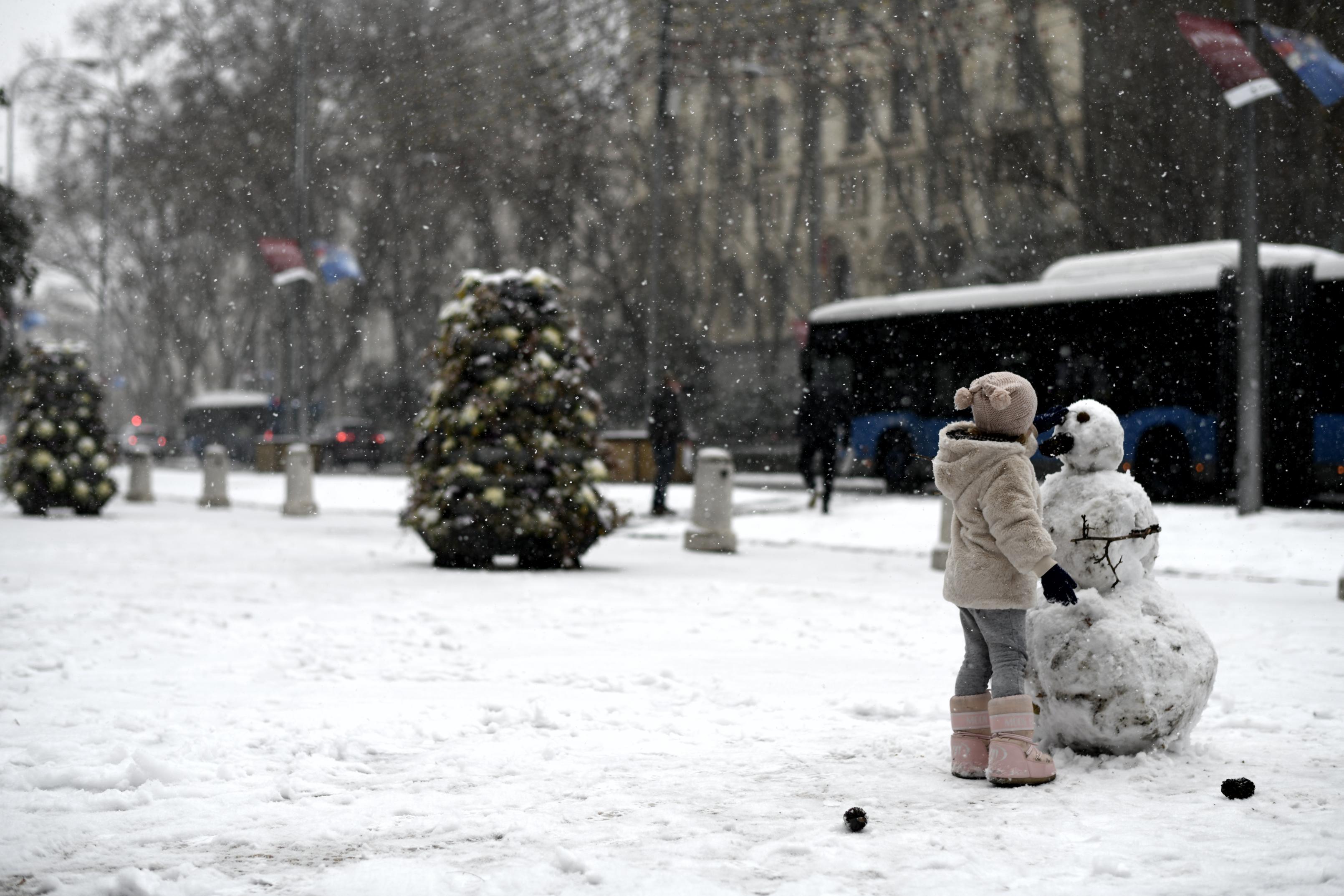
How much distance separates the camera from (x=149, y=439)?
201ft

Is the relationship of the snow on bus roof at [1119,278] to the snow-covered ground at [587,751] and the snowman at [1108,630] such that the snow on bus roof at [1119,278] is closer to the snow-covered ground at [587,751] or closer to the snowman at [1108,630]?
the snow-covered ground at [587,751]

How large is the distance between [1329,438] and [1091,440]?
1661 centimetres

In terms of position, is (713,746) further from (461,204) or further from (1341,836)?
(461,204)

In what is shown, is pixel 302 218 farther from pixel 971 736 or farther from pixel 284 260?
pixel 971 736

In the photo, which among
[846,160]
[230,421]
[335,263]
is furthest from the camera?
[230,421]

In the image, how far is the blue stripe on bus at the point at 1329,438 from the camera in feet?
66.4

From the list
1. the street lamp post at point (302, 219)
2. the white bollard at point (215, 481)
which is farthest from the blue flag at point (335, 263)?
the white bollard at point (215, 481)

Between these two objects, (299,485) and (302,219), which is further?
(302,219)

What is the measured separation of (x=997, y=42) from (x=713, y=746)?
28569mm

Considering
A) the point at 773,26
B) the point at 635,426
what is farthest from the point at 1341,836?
the point at 635,426

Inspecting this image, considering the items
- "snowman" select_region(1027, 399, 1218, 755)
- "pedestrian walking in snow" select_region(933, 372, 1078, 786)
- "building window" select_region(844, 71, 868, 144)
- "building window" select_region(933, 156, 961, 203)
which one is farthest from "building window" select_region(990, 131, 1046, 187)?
"pedestrian walking in snow" select_region(933, 372, 1078, 786)

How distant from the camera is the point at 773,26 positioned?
3014 cm

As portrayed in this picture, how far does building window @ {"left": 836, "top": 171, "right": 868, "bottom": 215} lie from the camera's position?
52062 millimetres

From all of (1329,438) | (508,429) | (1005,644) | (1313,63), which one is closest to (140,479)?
(508,429)
